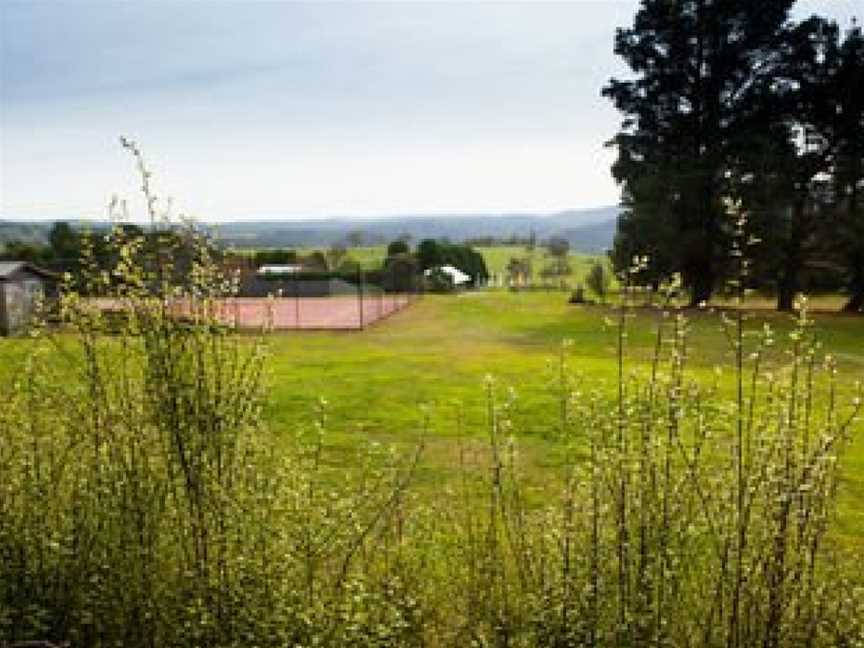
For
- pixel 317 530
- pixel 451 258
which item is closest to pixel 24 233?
pixel 451 258

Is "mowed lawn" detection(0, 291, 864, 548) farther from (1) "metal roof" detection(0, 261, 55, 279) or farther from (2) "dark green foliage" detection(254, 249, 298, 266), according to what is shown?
(2) "dark green foliage" detection(254, 249, 298, 266)

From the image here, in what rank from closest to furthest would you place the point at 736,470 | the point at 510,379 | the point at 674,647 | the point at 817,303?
the point at 674,647 < the point at 736,470 < the point at 510,379 < the point at 817,303

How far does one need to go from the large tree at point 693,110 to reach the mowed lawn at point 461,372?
8.22 feet

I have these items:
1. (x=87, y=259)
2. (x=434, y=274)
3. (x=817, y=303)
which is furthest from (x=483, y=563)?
(x=434, y=274)

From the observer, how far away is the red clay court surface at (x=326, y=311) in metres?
29.6

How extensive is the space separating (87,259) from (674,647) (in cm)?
380

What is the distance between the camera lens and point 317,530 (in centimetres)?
569

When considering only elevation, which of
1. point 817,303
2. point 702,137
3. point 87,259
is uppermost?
point 702,137

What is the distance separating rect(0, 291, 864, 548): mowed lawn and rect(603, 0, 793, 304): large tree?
2.51m

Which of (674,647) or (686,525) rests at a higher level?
(686,525)

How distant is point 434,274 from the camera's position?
47719 millimetres

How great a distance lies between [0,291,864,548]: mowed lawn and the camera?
11.4 m

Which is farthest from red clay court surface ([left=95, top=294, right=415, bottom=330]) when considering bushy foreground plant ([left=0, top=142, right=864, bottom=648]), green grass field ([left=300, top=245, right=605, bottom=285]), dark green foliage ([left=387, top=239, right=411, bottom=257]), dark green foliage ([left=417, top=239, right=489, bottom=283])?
bushy foreground plant ([left=0, top=142, right=864, bottom=648])

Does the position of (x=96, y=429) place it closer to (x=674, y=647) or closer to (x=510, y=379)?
(x=674, y=647)
